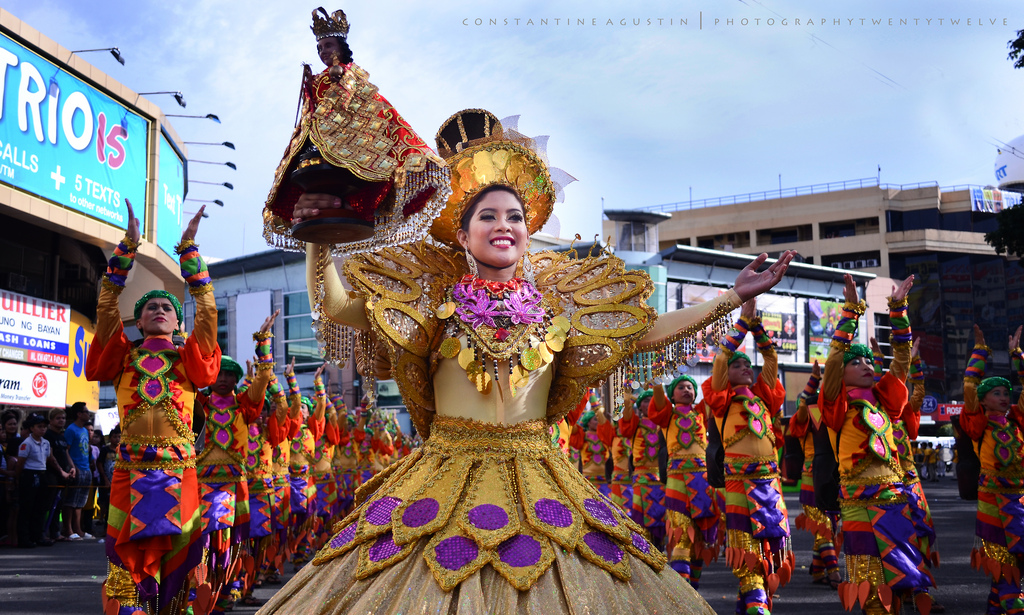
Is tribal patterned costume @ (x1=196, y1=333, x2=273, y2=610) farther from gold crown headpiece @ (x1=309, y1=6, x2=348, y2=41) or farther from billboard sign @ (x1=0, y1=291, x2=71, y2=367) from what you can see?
billboard sign @ (x1=0, y1=291, x2=71, y2=367)

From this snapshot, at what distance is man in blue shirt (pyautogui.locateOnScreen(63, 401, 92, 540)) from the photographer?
13188 mm

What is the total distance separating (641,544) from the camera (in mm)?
3307

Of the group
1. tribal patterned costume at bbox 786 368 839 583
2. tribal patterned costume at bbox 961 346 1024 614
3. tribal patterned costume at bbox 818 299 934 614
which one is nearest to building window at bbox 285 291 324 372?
tribal patterned costume at bbox 786 368 839 583

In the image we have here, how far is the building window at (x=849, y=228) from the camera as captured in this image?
48.8 metres

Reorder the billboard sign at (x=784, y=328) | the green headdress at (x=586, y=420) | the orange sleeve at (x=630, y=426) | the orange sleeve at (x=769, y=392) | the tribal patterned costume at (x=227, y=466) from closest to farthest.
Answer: the tribal patterned costume at (x=227, y=466) → the orange sleeve at (x=769, y=392) → the orange sleeve at (x=630, y=426) → the green headdress at (x=586, y=420) → the billboard sign at (x=784, y=328)

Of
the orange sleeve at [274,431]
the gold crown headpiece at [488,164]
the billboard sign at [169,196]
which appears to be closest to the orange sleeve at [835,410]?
the gold crown headpiece at [488,164]

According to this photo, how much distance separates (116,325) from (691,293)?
2922cm

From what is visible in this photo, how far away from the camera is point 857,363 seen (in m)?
6.25

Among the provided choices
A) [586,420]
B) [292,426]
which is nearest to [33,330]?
[292,426]

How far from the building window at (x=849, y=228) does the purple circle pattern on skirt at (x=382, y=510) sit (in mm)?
49384

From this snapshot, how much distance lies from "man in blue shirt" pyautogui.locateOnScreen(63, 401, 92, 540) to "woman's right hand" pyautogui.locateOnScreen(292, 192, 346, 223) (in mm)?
11792

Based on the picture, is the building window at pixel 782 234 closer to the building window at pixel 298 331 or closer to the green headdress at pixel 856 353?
the building window at pixel 298 331

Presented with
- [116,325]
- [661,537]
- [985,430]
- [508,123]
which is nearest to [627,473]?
[661,537]

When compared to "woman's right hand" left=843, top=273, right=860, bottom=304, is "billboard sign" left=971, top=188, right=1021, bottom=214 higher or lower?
higher
